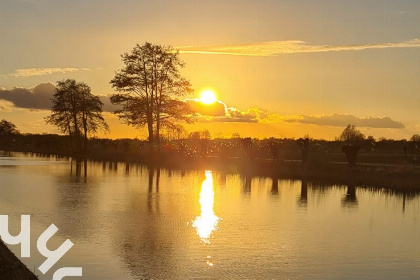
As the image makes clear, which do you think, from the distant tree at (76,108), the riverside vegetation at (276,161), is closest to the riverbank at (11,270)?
the riverside vegetation at (276,161)

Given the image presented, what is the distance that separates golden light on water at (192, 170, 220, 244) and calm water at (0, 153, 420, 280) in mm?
35

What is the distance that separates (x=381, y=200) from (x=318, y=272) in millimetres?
16242

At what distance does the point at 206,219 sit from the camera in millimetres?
19719

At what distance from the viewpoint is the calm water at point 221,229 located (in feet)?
41.8

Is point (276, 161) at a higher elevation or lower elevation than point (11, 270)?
higher

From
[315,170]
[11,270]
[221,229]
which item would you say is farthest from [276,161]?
[11,270]

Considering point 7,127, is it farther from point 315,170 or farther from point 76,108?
point 315,170


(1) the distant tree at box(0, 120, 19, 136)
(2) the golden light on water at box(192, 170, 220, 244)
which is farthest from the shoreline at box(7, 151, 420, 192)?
(1) the distant tree at box(0, 120, 19, 136)

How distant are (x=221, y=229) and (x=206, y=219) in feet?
6.84

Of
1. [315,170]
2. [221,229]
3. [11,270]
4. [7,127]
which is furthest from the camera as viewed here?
[7,127]

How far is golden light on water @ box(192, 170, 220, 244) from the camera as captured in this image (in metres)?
16.9

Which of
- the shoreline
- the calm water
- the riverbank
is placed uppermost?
the shoreline

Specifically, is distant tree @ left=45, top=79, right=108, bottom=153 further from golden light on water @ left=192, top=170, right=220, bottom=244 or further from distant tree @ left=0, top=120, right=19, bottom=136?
distant tree @ left=0, top=120, right=19, bottom=136

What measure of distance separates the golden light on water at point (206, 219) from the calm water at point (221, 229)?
0.11 ft
